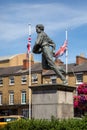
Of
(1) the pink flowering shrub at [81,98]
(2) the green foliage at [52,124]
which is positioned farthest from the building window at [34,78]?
Result: (2) the green foliage at [52,124]

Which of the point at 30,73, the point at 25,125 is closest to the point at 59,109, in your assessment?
the point at 25,125

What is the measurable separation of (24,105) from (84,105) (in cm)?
1172

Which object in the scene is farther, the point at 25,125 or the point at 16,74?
the point at 16,74

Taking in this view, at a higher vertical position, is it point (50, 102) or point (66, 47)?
point (66, 47)

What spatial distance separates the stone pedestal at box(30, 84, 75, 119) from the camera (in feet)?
57.7

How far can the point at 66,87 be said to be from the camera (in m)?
18.1

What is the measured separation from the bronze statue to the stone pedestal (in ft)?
2.09

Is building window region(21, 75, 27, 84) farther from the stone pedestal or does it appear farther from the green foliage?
the green foliage

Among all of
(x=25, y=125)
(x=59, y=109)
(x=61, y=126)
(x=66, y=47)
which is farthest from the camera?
(x=66, y=47)

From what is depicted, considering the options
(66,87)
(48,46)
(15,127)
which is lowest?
(15,127)

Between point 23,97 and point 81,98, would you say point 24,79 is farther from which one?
point 81,98

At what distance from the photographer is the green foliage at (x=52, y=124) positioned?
14148mm

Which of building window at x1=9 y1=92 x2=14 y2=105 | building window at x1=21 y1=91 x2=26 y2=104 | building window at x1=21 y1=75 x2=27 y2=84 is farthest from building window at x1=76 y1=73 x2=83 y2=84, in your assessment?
building window at x1=9 y1=92 x2=14 y2=105

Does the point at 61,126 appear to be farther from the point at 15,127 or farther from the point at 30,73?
the point at 30,73
